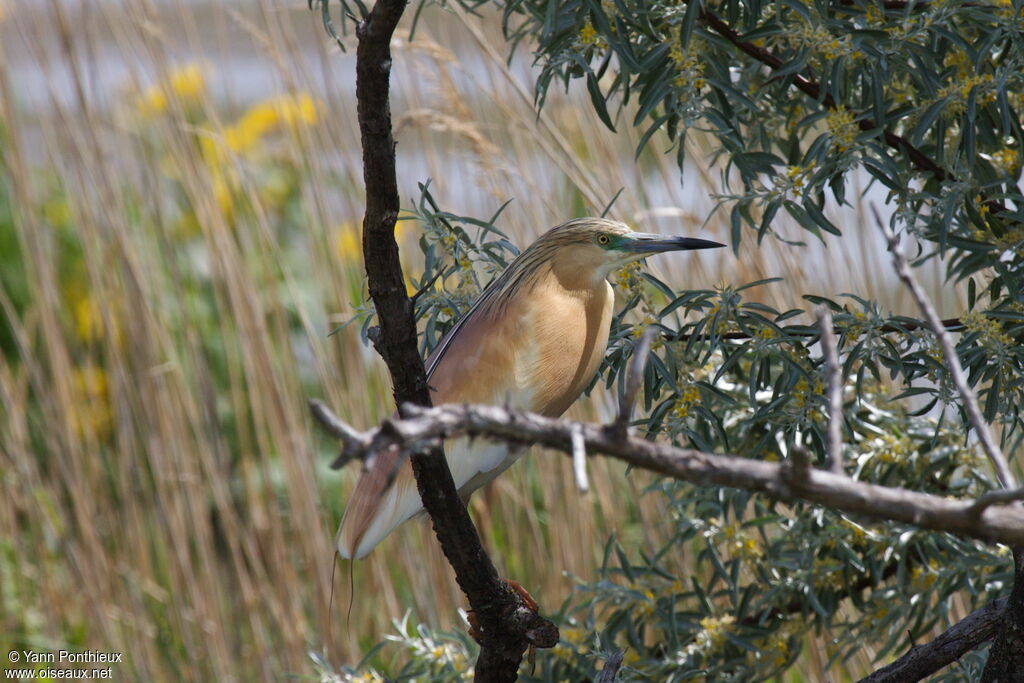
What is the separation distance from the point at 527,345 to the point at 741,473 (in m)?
0.98

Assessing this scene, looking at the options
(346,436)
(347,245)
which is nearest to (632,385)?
(346,436)

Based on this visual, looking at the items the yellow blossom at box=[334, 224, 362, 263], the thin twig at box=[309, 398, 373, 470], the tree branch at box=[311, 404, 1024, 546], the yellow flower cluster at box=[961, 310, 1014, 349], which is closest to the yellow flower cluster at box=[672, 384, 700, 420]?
the yellow flower cluster at box=[961, 310, 1014, 349]

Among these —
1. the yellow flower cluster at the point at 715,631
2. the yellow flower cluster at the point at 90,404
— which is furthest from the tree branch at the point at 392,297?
the yellow flower cluster at the point at 90,404

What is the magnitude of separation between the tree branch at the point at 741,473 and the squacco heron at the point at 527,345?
0.93m

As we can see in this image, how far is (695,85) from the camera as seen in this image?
59.2 inches

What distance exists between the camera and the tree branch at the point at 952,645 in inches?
55.6

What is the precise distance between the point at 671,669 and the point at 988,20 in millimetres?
1250

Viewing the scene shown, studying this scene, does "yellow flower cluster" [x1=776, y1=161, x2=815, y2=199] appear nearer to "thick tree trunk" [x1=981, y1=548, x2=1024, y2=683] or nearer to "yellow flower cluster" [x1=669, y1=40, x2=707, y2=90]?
"yellow flower cluster" [x1=669, y1=40, x2=707, y2=90]

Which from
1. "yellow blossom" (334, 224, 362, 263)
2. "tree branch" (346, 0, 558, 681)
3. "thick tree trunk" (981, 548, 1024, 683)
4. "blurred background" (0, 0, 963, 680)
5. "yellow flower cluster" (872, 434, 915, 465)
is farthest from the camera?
"yellow blossom" (334, 224, 362, 263)

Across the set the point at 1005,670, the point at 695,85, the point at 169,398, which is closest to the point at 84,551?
the point at 169,398

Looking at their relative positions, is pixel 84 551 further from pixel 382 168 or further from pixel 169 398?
pixel 382 168

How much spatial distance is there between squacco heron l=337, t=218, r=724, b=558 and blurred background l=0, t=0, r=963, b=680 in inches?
17.0

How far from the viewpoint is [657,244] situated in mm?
1697

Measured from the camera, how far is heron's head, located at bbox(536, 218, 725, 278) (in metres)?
1.72
